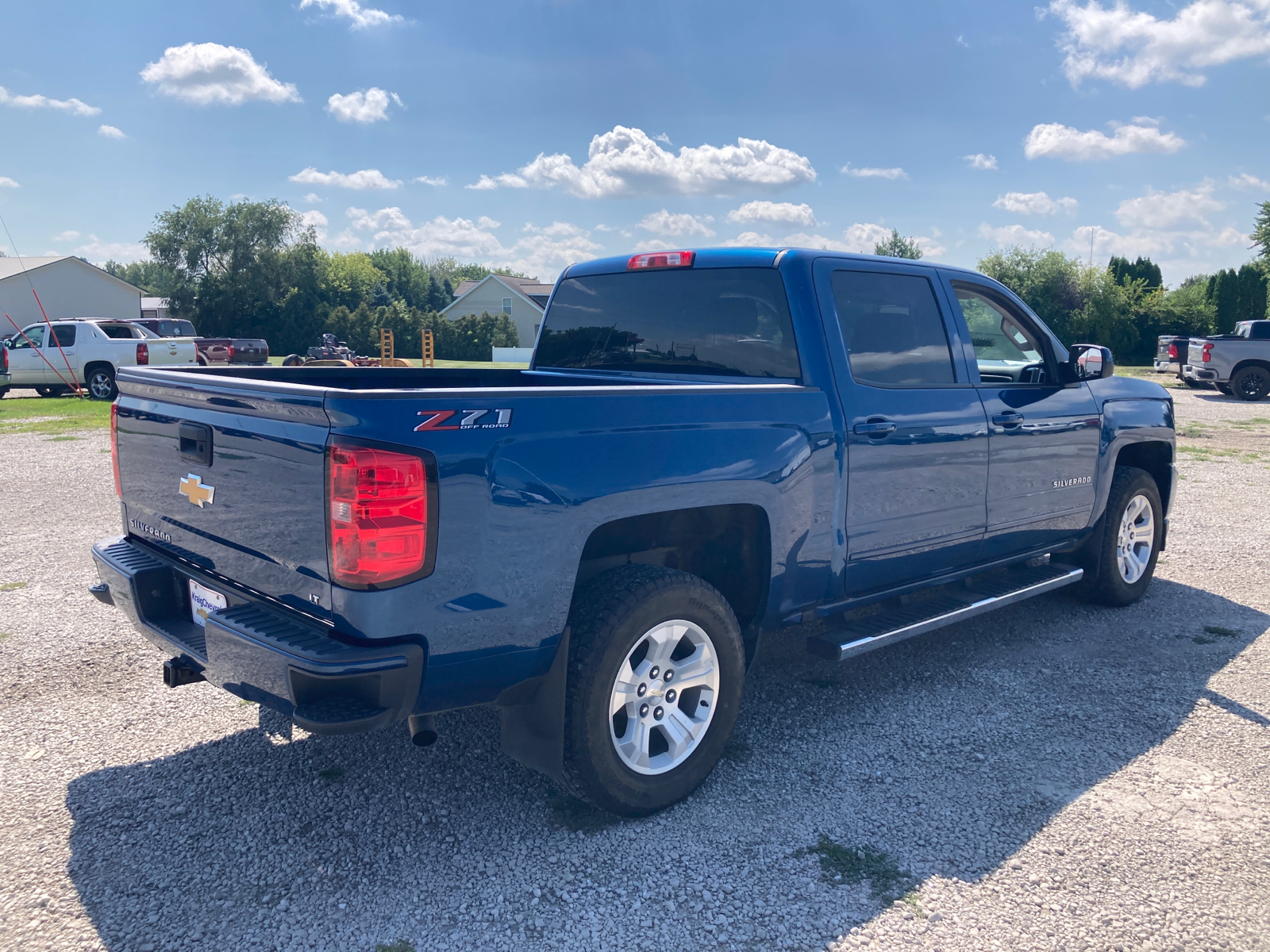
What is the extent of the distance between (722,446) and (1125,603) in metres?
3.88

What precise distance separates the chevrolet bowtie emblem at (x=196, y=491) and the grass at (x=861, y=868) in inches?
90.2

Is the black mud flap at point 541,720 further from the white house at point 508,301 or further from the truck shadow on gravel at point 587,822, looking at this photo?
the white house at point 508,301

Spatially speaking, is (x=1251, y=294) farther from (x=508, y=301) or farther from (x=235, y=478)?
(x=235, y=478)

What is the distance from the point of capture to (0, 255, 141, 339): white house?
4772cm

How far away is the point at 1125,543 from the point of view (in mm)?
5820

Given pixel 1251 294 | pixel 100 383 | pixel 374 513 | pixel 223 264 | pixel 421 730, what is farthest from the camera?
pixel 223 264

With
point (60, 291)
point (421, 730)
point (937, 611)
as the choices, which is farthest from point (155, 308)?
point (421, 730)

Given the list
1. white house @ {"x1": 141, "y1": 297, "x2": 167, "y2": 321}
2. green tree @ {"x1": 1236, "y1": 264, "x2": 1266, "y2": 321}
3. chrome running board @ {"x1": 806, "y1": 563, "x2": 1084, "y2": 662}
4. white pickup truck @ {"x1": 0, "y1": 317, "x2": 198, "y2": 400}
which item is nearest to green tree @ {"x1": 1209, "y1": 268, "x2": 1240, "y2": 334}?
green tree @ {"x1": 1236, "y1": 264, "x2": 1266, "y2": 321}

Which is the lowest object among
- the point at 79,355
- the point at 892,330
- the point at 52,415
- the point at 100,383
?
the point at 52,415

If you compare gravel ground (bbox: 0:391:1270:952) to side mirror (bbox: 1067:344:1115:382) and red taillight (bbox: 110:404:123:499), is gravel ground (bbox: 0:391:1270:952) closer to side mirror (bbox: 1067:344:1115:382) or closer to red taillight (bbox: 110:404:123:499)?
red taillight (bbox: 110:404:123:499)

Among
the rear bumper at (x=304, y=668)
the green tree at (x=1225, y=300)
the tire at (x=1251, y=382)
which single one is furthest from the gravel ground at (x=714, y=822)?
the green tree at (x=1225, y=300)

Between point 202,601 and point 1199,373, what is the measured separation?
1067 inches

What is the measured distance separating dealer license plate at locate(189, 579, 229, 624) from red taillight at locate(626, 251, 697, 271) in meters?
2.42

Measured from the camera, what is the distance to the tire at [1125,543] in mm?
5625
